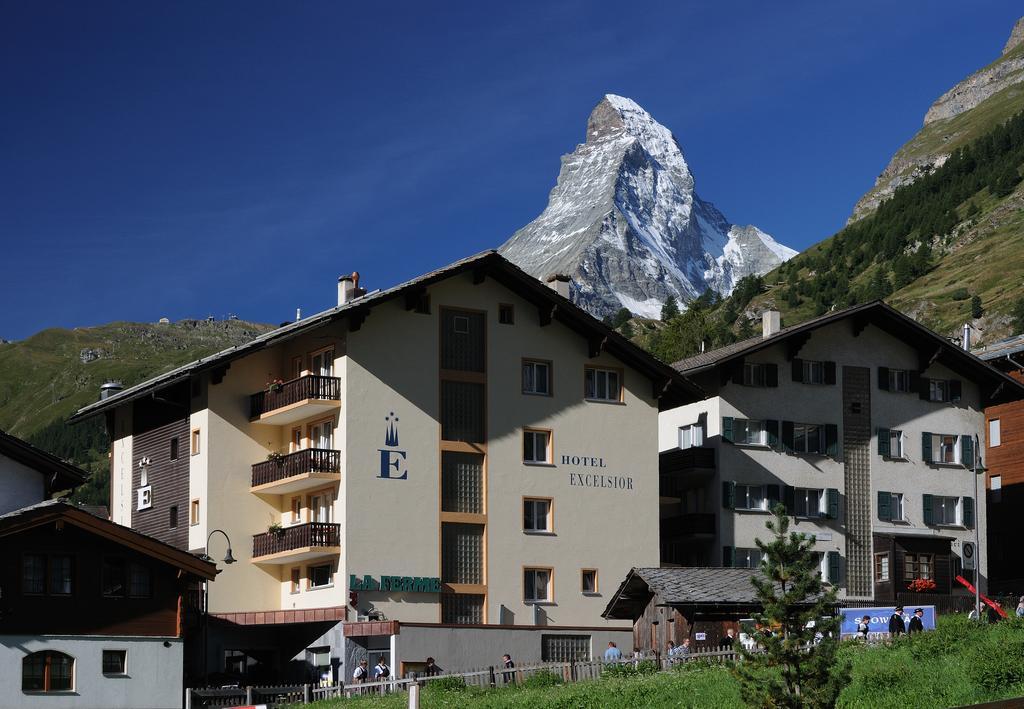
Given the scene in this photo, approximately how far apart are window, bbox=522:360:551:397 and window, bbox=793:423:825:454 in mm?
13078

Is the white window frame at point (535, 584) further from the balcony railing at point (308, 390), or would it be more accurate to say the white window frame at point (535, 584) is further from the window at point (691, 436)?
the window at point (691, 436)

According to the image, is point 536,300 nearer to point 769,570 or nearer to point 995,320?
point 769,570

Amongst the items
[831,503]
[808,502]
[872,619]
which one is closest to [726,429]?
[808,502]

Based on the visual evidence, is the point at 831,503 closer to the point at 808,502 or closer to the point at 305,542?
the point at 808,502

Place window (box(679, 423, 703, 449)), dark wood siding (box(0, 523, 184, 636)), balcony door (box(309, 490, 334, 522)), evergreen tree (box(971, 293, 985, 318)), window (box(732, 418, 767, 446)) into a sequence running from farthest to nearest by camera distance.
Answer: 1. evergreen tree (box(971, 293, 985, 318))
2. window (box(679, 423, 703, 449))
3. window (box(732, 418, 767, 446))
4. balcony door (box(309, 490, 334, 522))
5. dark wood siding (box(0, 523, 184, 636))

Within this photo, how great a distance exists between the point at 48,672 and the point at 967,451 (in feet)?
142

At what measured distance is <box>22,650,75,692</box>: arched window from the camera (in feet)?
155

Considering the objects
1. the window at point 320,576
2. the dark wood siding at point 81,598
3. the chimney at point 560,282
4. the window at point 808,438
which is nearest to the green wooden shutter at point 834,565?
the window at point 808,438

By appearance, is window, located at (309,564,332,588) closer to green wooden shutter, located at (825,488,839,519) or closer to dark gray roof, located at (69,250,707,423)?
dark gray roof, located at (69,250,707,423)

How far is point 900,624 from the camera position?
4569 cm

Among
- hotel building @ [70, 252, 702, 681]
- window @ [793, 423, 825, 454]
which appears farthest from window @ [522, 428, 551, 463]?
window @ [793, 423, 825, 454]

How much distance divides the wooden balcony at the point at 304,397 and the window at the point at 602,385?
35.1 feet

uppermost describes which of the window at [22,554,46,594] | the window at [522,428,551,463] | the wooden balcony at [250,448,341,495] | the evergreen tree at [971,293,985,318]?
the evergreen tree at [971,293,985,318]

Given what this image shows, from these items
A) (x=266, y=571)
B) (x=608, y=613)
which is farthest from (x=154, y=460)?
(x=608, y=613)
